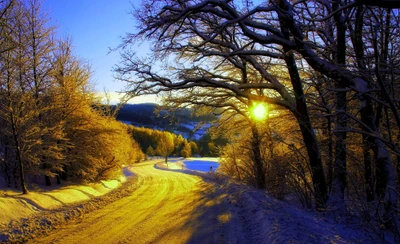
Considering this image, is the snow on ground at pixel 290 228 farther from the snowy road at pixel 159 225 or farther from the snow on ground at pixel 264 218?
the snowy road at pixel 159 225

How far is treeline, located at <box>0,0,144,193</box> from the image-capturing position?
10727 mm

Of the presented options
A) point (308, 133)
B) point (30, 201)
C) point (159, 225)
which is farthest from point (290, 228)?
point (30, 201)

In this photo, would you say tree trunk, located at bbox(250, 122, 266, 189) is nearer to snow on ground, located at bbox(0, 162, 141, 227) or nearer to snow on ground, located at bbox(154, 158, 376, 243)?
snow on ground, located at bbox(154, 158, 376, 243)

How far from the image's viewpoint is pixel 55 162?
13641mm

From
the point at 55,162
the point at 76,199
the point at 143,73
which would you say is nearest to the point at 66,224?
the point at 76,199

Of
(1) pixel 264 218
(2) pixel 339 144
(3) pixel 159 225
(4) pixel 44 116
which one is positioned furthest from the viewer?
(4) pixel 44 116

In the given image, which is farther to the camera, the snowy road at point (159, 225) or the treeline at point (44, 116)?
the treeline at point (44, 116)

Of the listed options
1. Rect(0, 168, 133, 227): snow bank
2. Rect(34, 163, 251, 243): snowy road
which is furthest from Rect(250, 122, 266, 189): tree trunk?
Rect(0, 168, 133, 227): snow bank

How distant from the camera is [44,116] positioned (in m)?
13.5

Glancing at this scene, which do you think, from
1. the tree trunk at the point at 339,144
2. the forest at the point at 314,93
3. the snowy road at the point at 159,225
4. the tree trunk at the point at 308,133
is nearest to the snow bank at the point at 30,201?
the snowy road at the point at 159,225

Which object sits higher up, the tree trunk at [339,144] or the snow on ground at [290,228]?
the tree trunk at [339,144]

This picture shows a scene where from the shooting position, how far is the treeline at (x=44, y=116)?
10.7 m

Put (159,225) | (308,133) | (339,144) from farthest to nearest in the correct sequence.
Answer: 1. (308,133)
2. (339,144)
3. (159,225)

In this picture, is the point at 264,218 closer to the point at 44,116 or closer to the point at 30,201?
the point at 30,201
